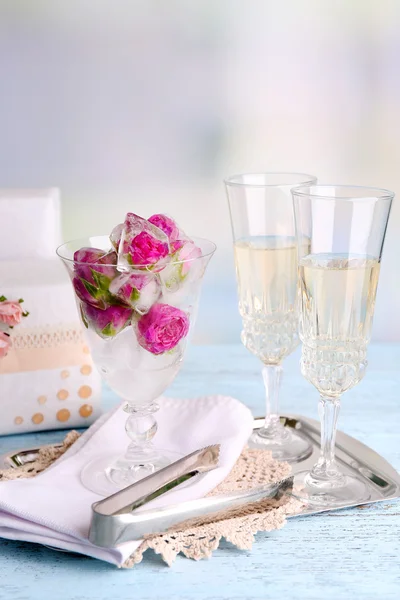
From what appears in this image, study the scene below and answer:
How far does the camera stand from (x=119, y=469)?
1.16 meters

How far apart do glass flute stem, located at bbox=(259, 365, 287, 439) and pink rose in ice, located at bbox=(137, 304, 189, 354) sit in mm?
308

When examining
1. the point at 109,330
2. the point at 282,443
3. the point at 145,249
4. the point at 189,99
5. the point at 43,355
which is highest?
the point at 189,99

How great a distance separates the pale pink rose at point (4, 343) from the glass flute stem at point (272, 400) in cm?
41

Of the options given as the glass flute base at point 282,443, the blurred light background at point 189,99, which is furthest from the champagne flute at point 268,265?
the blurred light background at point 189,99

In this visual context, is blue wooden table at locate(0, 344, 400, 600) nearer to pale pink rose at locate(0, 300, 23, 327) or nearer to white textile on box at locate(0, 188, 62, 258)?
pale pink rose at locate(0, 300, 23, 327)

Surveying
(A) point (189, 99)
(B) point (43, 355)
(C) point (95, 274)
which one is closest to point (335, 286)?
(C) point (95, 274)

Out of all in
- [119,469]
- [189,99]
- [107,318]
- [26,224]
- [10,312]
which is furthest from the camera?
[189,99]

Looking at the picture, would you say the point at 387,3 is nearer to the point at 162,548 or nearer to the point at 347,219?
the point at 347,219

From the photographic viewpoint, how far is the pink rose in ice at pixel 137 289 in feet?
3.28

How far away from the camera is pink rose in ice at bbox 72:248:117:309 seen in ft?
3.32

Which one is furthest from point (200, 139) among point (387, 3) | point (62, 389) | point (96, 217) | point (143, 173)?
point (62, 389)

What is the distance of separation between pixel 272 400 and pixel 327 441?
22 cm

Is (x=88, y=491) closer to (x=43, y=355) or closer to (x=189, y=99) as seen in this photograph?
(x=43, y=355)

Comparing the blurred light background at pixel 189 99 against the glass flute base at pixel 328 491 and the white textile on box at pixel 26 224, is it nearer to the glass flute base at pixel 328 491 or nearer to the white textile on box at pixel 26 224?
the white textile on box at pixel 26 224
